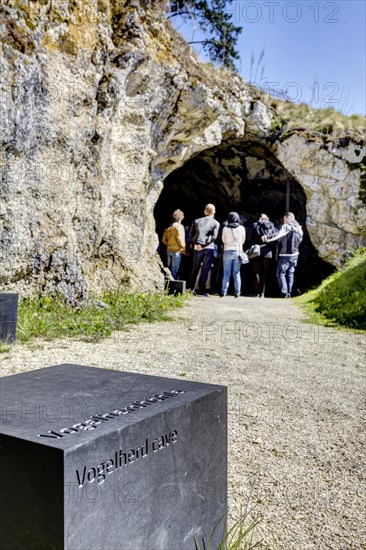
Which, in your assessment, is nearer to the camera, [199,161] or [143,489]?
[143,489]

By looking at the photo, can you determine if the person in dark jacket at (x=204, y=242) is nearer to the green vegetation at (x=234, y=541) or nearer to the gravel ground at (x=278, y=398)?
the gravel ground at (x=278, y=398)

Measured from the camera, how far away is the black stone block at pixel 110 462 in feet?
4.30

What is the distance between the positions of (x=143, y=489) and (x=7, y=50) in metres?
5.99

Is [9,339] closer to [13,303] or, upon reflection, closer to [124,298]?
[13,303]

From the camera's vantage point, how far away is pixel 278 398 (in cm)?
395

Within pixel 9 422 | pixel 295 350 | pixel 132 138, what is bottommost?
pixel 295 350

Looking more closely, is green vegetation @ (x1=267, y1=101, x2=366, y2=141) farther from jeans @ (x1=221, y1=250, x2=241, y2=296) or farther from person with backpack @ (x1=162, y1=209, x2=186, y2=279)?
person with backpack @ (x1=162, y1=209, x2=186, y2=279)

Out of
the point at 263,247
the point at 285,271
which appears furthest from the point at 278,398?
the point at 263,247

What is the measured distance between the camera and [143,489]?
152 cm

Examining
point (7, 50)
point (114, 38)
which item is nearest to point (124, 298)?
point (7, 50)

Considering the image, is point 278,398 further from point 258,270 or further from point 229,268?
point 258,270

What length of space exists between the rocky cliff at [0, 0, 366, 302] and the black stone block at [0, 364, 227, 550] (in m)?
4.71

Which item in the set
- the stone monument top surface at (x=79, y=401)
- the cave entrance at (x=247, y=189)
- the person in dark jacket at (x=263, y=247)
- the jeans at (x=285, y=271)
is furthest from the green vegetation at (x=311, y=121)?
the stone monument top surface at (x=79, y=401)

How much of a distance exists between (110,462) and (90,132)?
6640mm
